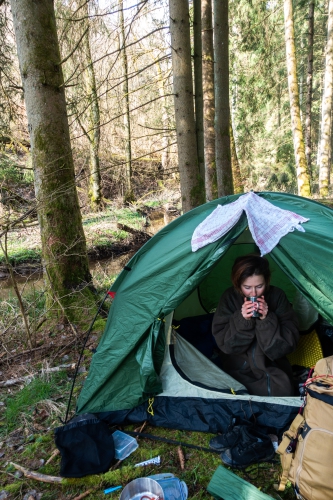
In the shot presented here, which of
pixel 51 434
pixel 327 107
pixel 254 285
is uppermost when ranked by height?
pixel 327 107

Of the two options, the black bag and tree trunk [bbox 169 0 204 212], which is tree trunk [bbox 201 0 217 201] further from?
the black bag

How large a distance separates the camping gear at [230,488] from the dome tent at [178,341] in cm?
44

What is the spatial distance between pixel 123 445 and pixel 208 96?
644 cm

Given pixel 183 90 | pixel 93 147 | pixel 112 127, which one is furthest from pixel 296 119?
pixel 112 127

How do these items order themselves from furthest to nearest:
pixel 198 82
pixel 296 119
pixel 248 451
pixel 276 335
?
pixel 296 119 → pixel 198 82 → pixel 276 335 → pixel 248 451

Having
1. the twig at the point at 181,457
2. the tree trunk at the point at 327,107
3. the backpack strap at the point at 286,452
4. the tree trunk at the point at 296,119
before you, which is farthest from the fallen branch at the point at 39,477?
the tree trunk at the point at 327,107

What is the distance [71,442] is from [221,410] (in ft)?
3.28

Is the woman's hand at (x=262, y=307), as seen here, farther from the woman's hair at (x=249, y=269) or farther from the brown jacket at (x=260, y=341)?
the woman's hair at (x=249, y=269)

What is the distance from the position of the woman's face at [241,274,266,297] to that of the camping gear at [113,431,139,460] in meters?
1.26

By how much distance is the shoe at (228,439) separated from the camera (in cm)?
222

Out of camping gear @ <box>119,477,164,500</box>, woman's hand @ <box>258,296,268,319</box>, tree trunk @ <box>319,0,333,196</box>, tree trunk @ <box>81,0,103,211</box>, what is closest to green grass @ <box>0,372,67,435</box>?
camping gear @ <box>119,477,164,500</box>

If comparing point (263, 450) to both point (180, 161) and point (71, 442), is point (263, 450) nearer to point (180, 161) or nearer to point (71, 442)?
point (71, 442)

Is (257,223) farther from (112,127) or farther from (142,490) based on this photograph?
(112,127)

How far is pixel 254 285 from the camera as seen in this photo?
255 cm
